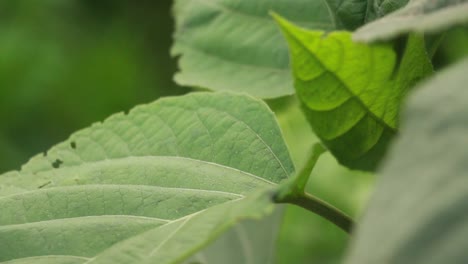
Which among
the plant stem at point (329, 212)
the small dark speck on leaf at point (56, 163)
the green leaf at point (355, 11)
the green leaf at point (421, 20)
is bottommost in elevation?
the plant stem at point (329, 212)

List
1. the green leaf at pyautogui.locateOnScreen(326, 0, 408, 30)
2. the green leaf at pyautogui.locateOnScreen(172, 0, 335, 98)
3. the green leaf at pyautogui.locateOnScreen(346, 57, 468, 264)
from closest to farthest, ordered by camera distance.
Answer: the green leaf at pyautogui.locateOnScreen(346, 57, 468, 264)
the green leaf at pyautogui.locateOnScreen(326, 0, 408, 30)
the green leaf at pyautogui.locateOnScreen(172, 0, 335, 98)

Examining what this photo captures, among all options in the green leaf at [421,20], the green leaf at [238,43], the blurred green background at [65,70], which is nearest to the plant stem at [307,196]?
the green leaf at [421,20]

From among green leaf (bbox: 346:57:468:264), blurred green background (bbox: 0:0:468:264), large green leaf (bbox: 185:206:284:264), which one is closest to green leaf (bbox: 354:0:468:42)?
green leaf (bbox: 346:57:468:264)

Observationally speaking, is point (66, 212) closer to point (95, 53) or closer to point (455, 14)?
point (455, 14)

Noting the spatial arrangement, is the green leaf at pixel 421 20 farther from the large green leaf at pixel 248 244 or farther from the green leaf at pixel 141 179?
the large green leaf at pixel 248 244

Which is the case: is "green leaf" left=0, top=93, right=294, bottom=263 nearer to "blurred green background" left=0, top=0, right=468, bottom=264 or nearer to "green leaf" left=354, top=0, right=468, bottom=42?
"green leaf" left=354, top=0, right=468, bottom=42

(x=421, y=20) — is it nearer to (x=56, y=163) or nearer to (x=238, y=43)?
(x=56, y=163)
